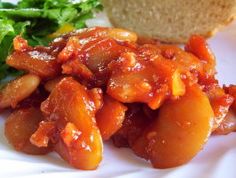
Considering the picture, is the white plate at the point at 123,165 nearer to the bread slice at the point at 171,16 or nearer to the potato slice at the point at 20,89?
the potato slice at the point at 20,89

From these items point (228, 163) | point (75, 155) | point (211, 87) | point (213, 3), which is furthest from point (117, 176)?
point (213, 3)

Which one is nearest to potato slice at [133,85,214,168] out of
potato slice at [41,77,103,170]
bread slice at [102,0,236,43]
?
potato slice at [41,77,103,170]

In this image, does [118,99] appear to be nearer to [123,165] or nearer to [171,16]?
[123,165]

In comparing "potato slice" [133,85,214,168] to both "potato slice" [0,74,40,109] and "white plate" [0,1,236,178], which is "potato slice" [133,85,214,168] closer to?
"white plate" [0,1,236,178]

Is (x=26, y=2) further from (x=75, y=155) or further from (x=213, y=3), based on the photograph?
(x=75, y=155)

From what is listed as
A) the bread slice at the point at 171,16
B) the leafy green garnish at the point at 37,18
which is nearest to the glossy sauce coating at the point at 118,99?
the leafy green garnish at the point at 37,18
